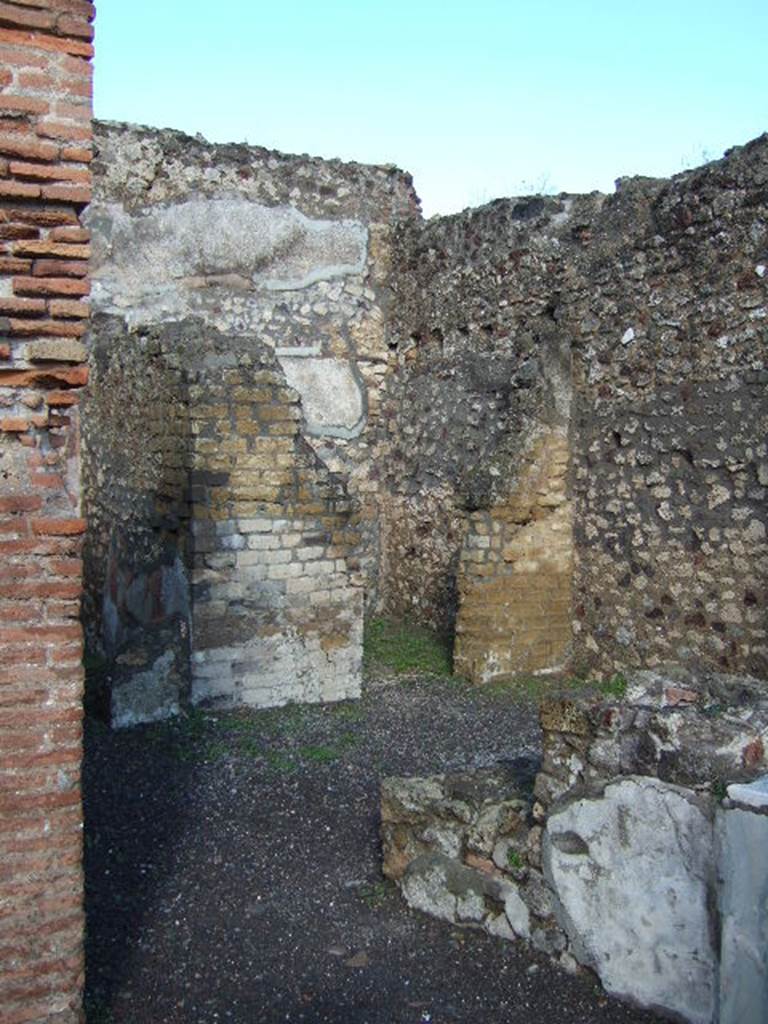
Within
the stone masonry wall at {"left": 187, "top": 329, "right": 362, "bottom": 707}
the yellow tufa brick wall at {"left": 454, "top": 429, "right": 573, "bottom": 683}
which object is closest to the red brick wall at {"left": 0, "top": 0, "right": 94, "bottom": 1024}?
the stone masonry wall at {"left": 187, "top": 329, "right": 362, "bottom": 707}

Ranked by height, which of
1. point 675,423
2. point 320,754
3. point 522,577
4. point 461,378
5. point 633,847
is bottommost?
point 320,754

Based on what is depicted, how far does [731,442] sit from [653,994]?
13.5 ft

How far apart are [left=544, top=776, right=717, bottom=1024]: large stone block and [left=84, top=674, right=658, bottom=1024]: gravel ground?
5.7 inches

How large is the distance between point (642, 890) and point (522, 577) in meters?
4.67

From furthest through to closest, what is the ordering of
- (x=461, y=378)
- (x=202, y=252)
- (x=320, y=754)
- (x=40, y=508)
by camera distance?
(x=202, y=252)
(x=461, y=378)
(x=320, y=754)
(x=40, y=508)

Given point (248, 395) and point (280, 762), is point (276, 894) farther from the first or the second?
point (248, 395)

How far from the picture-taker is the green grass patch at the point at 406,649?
27.8 ft

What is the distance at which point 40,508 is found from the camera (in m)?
3.01

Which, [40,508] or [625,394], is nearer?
[40,508]

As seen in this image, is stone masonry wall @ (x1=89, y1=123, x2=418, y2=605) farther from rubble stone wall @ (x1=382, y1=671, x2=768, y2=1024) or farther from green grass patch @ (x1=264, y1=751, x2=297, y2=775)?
rubble stone wall @ (x1=382, y1=671, x2=768, y2=1024)

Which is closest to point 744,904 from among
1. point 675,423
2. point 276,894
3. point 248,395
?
point 276,894

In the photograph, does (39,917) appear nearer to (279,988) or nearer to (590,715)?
(279,988)

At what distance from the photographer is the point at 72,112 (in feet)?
9.89

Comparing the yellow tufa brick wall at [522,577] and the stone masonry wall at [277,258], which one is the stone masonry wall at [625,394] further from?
the stone masonry wall at [277,258]
